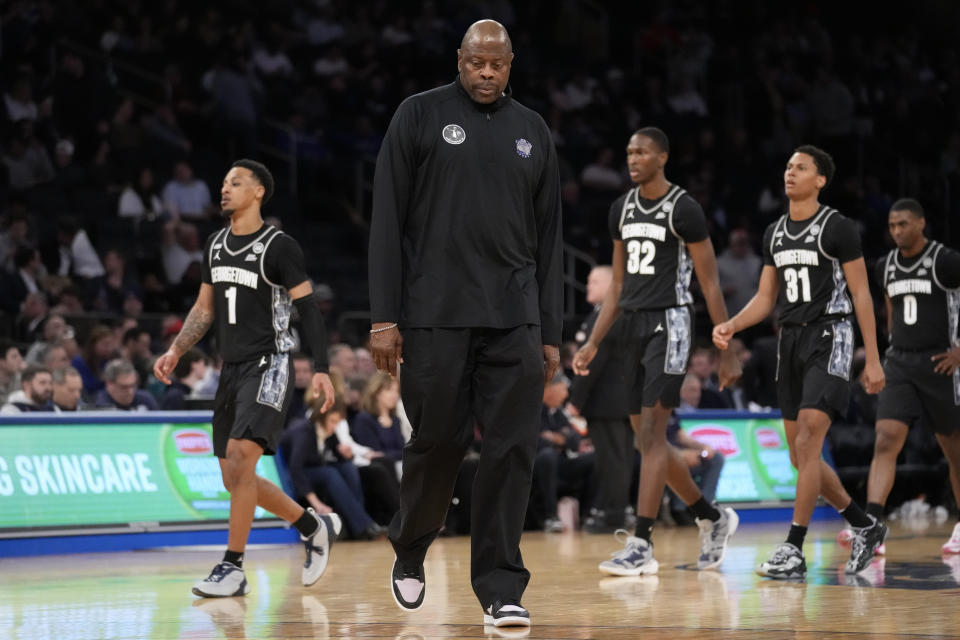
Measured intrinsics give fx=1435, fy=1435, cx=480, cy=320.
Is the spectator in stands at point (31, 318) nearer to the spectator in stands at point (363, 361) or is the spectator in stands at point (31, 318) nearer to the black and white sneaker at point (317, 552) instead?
the spectator in stands at point (363, 361)

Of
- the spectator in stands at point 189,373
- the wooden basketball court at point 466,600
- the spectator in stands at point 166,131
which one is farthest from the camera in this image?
the spectator in stands at point 166,131

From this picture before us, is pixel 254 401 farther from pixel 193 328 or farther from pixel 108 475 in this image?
pixel 108 475

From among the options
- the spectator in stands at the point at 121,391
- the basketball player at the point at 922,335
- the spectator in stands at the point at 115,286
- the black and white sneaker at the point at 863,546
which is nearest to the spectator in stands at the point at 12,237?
the spectator in stands at the point at 115,286

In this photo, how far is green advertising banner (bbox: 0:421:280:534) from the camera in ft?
32.8

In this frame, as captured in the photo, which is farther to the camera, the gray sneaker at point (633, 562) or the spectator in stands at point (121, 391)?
the spectator in stands at point (121, 391)

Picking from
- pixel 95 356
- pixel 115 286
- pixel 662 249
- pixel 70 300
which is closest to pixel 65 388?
pixel 95 356

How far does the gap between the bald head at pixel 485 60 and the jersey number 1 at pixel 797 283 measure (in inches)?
122

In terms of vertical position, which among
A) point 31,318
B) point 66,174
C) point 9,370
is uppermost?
point 66,174

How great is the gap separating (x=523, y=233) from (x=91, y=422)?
5786mm

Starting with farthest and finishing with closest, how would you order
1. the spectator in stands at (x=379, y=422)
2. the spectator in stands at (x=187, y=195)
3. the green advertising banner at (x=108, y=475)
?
the spectator in stands at (x=187, y=195) < the spectator in stands at (x=379, y=422) < the green advertising banner at (x=108, y=475)

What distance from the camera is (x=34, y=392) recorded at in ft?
35.1

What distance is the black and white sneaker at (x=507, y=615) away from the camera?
17.6ft

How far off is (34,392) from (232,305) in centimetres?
382

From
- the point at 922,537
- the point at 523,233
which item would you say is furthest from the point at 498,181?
the point at 922,537
